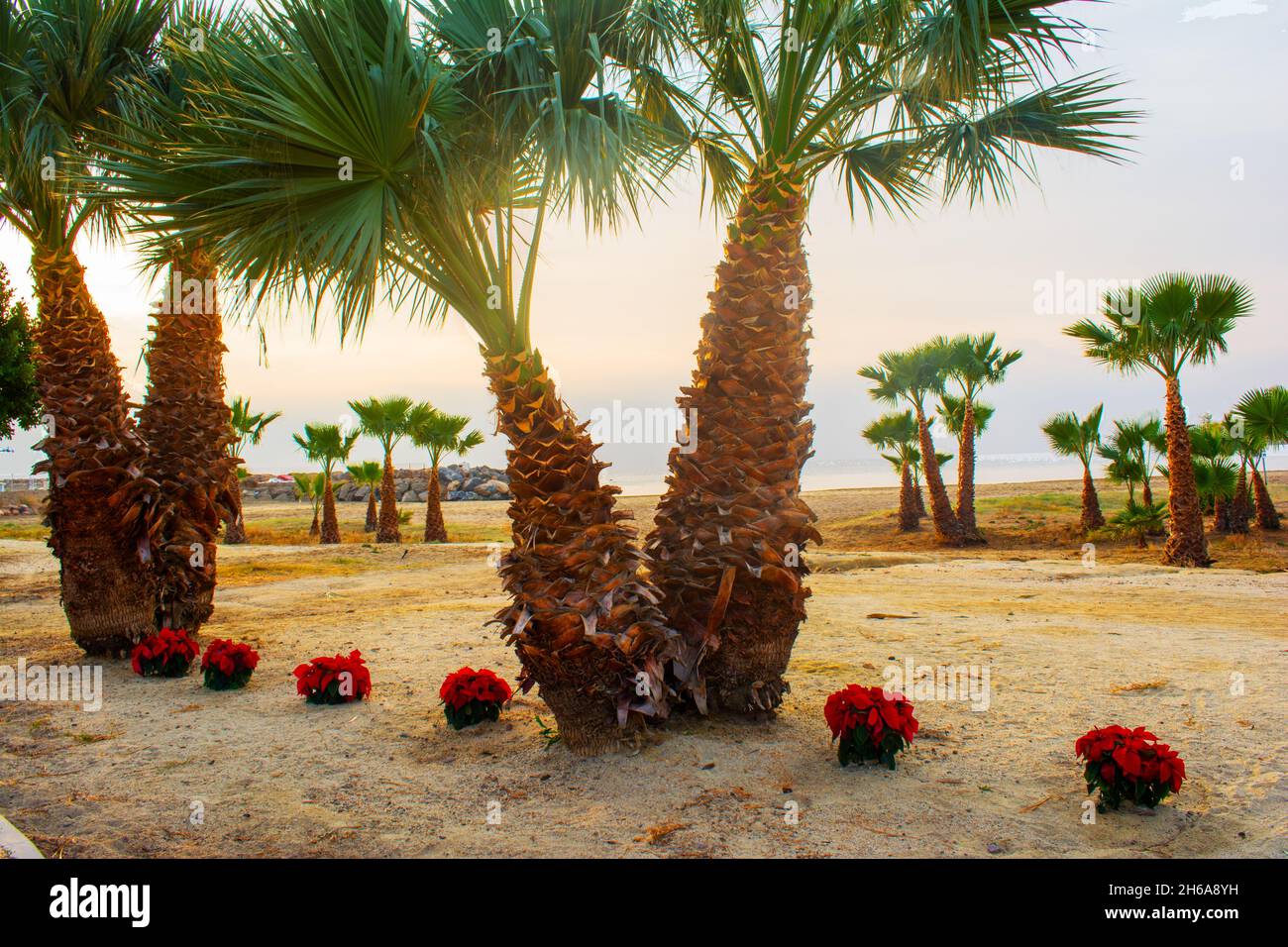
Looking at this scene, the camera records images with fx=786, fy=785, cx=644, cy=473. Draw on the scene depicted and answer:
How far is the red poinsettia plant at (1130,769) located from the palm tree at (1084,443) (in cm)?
2108

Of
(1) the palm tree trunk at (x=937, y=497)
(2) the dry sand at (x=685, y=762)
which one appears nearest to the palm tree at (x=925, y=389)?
(1) the palm tree trunk at (x=937, y=497)

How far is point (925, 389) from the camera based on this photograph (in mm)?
25641

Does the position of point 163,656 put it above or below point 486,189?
below

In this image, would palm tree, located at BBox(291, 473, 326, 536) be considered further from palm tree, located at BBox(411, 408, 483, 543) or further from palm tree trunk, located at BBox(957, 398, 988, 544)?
palm tree trunk, located at BBox(957, 398, 988, 544)

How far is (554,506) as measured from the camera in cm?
539

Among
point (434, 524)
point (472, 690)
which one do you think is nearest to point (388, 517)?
point (434, 524)

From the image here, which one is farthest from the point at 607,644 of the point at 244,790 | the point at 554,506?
the point at 244,790

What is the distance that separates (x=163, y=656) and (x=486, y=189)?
20.0 ft

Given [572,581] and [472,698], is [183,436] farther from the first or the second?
[572,581]

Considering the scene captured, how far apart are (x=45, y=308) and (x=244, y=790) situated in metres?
6.74

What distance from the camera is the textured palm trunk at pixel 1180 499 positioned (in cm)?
1708

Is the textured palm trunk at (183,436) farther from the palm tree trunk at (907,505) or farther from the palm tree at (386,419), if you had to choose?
the palm tree trunk at (907,505)

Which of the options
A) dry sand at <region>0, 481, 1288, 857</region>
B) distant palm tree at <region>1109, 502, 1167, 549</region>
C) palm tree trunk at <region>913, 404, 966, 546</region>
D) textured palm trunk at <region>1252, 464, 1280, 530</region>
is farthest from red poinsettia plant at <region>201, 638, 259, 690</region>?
textured palm trunk at <region>1252, 464, 1280, 530</region>
